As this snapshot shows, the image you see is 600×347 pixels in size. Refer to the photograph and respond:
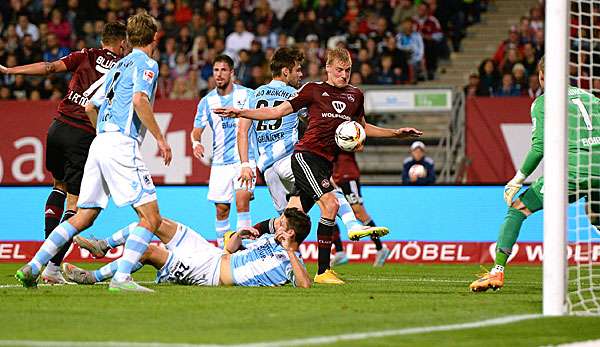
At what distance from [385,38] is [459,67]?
1892mm

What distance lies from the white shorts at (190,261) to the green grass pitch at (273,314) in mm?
263

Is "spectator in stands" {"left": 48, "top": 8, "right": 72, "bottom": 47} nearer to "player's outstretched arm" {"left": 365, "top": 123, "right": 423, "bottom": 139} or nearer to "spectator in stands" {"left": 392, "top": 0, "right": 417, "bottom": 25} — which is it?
"spectator in stands" {"left": 392, "top": 0, "right": 417, "bottom": 25}

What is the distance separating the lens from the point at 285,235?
35.5 feet

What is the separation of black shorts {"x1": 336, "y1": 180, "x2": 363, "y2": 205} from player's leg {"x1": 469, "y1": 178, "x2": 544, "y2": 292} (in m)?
6.63

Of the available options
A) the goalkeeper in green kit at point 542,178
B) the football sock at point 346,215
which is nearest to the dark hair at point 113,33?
the football sock at point 346,215

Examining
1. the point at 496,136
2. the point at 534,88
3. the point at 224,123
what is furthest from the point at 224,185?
the point at 534,88

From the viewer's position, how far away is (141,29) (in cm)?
1011

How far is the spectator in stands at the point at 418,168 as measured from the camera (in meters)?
19.7

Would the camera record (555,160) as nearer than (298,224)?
Yes

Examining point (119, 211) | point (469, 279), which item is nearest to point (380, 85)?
point (119, 211)

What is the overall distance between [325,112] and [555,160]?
373cm

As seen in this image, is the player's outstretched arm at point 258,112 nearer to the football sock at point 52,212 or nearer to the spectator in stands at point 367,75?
the football sock at point 52,212

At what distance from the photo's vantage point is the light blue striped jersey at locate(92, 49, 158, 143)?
997 centimetres

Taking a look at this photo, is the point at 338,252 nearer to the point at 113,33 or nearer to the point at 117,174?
the point at 113,33
